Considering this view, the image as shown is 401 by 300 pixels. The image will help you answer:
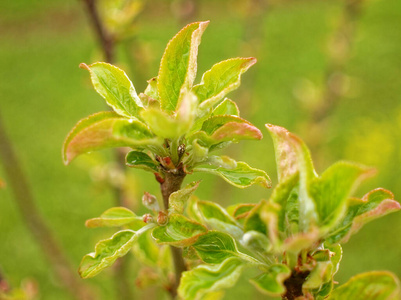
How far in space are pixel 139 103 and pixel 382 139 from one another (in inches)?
122

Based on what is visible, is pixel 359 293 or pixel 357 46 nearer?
pixel 359 293

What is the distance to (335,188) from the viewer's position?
1.57 ft

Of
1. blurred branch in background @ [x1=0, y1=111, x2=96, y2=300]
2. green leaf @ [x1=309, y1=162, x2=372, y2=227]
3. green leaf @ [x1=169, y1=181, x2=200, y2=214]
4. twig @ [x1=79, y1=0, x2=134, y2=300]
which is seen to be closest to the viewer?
green leaf @ [x1=309, y1=162, x2=372, y2=227]

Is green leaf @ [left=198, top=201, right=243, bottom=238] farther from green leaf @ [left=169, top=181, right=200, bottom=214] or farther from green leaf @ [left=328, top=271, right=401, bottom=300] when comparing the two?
green leaf @ [left=328, top=271, right=401, bottom=300]

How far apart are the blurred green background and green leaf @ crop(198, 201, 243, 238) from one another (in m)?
0.67

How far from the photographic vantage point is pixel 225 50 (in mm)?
5809

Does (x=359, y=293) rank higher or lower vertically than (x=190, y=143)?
lower

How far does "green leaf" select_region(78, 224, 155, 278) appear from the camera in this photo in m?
0.57

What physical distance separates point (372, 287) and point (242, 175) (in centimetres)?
22

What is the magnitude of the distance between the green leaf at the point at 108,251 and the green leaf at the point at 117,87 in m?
0.17

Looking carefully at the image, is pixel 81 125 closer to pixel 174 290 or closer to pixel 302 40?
pixel 174 290

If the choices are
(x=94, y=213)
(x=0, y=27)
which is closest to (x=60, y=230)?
(x=94, y=213)

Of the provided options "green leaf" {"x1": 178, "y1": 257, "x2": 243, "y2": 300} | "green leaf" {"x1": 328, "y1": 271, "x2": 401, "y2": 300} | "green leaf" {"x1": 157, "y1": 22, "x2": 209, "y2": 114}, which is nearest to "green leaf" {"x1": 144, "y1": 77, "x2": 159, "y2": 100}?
"green leaf" {"x1": 157, "y1": 22, "x2": 209, "y2": 114}

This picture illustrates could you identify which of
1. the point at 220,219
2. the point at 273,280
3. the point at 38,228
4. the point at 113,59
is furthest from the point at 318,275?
the point at 38,228
